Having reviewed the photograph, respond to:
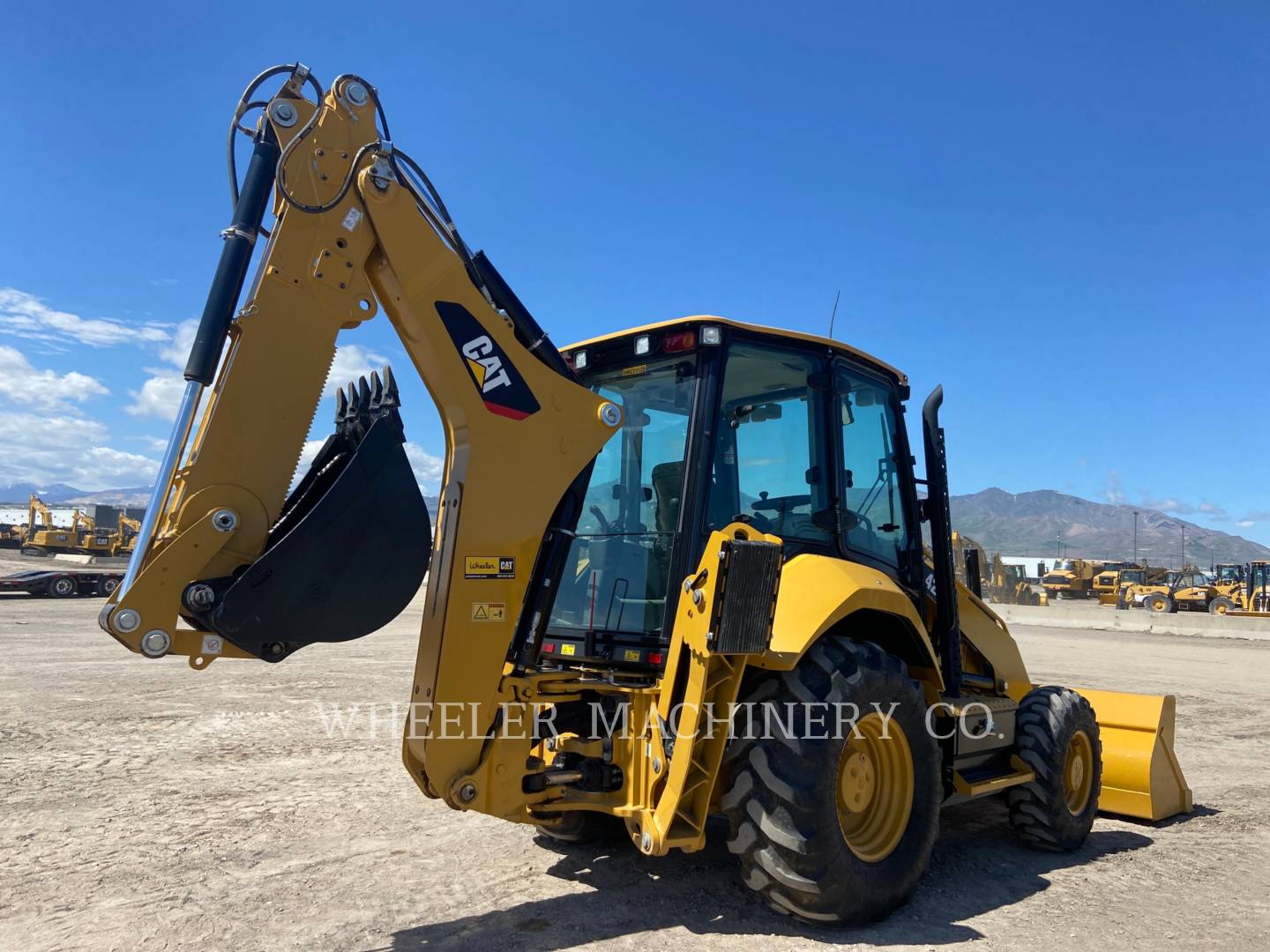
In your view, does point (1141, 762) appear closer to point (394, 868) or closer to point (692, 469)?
point (692, 469)

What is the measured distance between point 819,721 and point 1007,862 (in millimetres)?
2262

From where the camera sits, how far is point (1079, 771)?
6148mm

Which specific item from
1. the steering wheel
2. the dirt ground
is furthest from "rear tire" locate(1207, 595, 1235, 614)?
the steering wheel

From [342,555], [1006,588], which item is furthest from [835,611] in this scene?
[1006,588]

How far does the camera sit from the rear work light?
4.55 m

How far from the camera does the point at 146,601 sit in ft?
11.0

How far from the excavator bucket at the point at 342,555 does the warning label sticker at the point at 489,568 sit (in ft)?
0.58

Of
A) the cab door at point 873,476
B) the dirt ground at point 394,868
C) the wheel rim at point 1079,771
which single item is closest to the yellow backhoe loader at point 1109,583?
the dirt ground at point 394,868

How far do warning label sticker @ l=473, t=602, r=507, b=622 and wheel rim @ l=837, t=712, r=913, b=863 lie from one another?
5.64 ft

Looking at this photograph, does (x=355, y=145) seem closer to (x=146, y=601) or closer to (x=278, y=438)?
(x=278, y=438)

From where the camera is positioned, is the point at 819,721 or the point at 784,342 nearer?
the point at 819,721

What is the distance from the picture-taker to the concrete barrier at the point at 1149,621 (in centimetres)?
2583

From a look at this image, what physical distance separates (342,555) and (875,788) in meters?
2.84

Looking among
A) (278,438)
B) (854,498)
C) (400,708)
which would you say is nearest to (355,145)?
(278,438)
